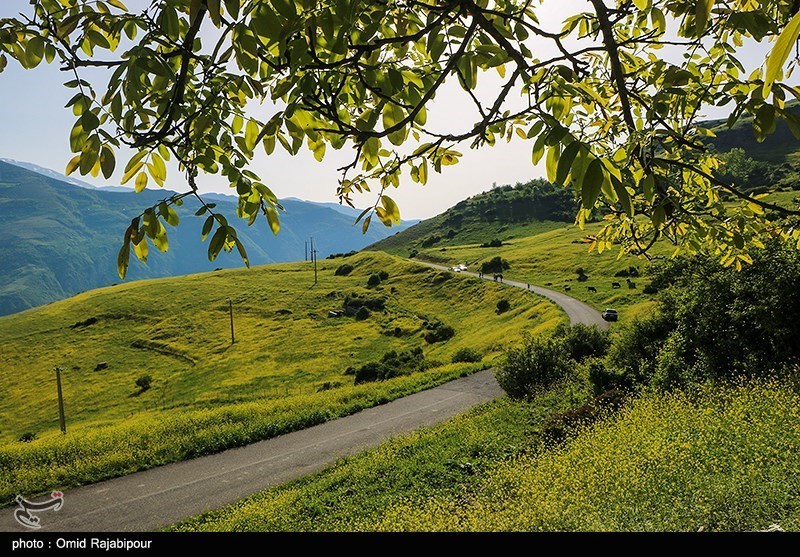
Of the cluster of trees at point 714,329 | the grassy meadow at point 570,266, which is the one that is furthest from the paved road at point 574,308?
the cluster of trees at point 714,329

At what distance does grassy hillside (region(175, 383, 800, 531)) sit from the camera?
646 cm

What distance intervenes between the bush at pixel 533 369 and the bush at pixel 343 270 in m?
79.3

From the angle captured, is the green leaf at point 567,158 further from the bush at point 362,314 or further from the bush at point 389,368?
the bush at point 362,314

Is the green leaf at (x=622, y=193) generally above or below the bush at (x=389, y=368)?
above

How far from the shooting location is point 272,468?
18797 mm

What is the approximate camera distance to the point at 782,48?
95 cm

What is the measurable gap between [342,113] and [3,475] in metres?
25.1

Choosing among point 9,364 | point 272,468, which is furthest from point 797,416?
point 9,364

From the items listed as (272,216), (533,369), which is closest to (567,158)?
(272,216)

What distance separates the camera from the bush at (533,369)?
21.5 m

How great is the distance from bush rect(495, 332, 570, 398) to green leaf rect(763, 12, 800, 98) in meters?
21.5

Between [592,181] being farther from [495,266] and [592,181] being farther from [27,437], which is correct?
[495,266]

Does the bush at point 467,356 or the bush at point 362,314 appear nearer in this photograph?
the bush at point 467,356

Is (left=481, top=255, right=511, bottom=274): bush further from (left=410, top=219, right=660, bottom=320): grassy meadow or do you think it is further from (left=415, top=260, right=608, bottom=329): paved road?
(left=415, top=260, right=608, bottom=329): paved road
